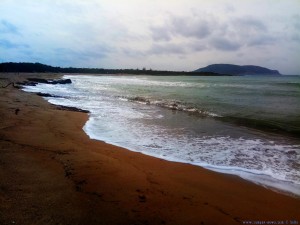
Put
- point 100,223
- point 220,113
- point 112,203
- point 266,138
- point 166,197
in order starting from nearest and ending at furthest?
1. point 100,223
2. point 112,203
3. point 166,197
4. point 266,138
5. point 220,113

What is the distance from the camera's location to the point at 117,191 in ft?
16.4

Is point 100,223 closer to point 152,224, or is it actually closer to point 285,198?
point 152,224

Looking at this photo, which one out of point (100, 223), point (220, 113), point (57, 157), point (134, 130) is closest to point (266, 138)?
point (134, 130)

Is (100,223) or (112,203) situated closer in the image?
(100,223)

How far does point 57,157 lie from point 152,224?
3.40m

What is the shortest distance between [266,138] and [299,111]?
29.3 feet

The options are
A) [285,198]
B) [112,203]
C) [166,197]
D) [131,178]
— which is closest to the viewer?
[112,203]

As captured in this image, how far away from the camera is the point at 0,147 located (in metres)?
6.71

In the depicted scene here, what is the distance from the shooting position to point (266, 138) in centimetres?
1062

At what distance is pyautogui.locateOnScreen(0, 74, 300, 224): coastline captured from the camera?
13.5 ft

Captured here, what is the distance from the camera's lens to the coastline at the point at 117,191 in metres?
4.12

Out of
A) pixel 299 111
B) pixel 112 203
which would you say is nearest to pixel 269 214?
pixel 112 203

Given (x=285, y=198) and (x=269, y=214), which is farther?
(x=285, y=198)

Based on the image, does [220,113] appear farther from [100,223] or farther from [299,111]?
[100,223]
